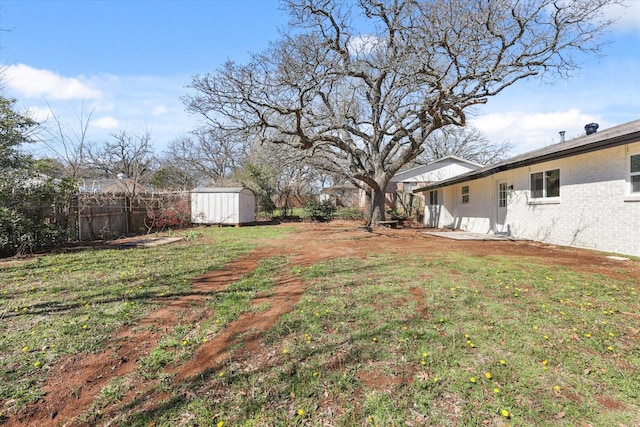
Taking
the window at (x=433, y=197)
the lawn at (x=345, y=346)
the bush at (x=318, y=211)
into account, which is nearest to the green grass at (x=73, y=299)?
the lawn at (x=345, y=346)

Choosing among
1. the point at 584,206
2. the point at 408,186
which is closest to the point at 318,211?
the point at 408,186

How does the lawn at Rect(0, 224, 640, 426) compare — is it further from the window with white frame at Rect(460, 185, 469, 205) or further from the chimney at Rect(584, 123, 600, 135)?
the window with white frame at Rect(460, 185, 469, 205)

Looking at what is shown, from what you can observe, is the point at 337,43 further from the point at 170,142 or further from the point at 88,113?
the point at 170,142

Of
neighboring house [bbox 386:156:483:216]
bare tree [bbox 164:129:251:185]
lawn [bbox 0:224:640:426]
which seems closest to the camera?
lawn [bbox 0:224:640:426]

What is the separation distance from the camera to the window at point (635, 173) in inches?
265

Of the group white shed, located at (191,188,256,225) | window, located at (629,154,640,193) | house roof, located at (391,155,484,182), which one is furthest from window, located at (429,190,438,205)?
white shed, located at (191,188,256,225)

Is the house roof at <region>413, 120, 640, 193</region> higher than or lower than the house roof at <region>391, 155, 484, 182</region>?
lower

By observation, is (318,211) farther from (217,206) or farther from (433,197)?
(433,197)

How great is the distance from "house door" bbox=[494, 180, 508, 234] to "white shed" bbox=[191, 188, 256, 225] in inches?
471

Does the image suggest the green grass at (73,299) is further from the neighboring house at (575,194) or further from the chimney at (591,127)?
the chimney at (591,127)

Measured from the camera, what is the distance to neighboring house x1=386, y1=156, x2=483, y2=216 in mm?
23359

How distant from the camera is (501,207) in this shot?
11.8 m

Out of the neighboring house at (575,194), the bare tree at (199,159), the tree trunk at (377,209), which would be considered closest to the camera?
the neighboring house at (575,194)

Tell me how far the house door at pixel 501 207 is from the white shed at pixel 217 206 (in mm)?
11958
